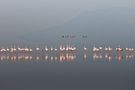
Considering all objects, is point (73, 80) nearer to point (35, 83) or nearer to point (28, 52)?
point (35, 83)

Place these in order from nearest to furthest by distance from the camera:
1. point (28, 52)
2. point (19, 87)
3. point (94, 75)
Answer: point (19, 87) → point (94, 75) → point (28, 52)

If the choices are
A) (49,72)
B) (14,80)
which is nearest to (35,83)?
(14,80)

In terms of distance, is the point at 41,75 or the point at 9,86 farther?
the point at 41,75

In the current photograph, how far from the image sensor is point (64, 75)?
16.6 metres

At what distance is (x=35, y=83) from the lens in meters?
14.7

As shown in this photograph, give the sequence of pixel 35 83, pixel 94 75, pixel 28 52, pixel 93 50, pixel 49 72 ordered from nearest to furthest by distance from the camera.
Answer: pixel 35 83 < pixel 94 75 < pixel 49 72 < pixel 28 52 < pixel 93 50

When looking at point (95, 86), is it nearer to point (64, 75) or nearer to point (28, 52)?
point (64, 75)

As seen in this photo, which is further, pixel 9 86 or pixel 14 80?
pixel 14 80

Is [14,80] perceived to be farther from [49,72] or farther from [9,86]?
[49,72]

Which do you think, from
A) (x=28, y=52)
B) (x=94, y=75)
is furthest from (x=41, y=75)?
(x=28, y=52)

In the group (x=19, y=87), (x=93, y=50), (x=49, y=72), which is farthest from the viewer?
(x=93, y=50)

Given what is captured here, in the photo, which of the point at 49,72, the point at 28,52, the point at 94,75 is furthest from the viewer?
the point at 28,52

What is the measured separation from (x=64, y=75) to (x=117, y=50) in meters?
18.9

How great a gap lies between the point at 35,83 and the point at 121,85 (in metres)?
2.97
